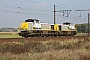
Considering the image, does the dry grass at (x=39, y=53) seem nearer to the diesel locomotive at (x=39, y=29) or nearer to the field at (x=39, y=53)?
the field at (x=39, y=53)

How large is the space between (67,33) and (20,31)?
54.4ft

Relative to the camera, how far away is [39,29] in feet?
142

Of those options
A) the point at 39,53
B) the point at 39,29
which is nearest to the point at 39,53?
the point at 39,53

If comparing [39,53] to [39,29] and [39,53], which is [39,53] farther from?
[39,29]

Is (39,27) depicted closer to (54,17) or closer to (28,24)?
(28,24)

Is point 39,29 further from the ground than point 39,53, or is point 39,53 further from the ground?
point 39,29

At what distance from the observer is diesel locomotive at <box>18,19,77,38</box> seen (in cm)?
Result: 4028

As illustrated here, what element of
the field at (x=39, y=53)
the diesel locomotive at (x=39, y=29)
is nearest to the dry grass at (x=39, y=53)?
the field at (x=39, y=53)

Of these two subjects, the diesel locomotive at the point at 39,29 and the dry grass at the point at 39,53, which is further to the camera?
the diesel locomotive at the point at 39,29

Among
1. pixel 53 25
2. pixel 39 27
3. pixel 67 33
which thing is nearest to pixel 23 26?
pixel 39 27

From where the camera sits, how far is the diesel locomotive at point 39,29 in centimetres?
4028

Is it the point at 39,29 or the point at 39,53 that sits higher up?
the point at 39,29

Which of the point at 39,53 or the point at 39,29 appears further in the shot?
the point at 39,29

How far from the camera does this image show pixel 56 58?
11.1 m
